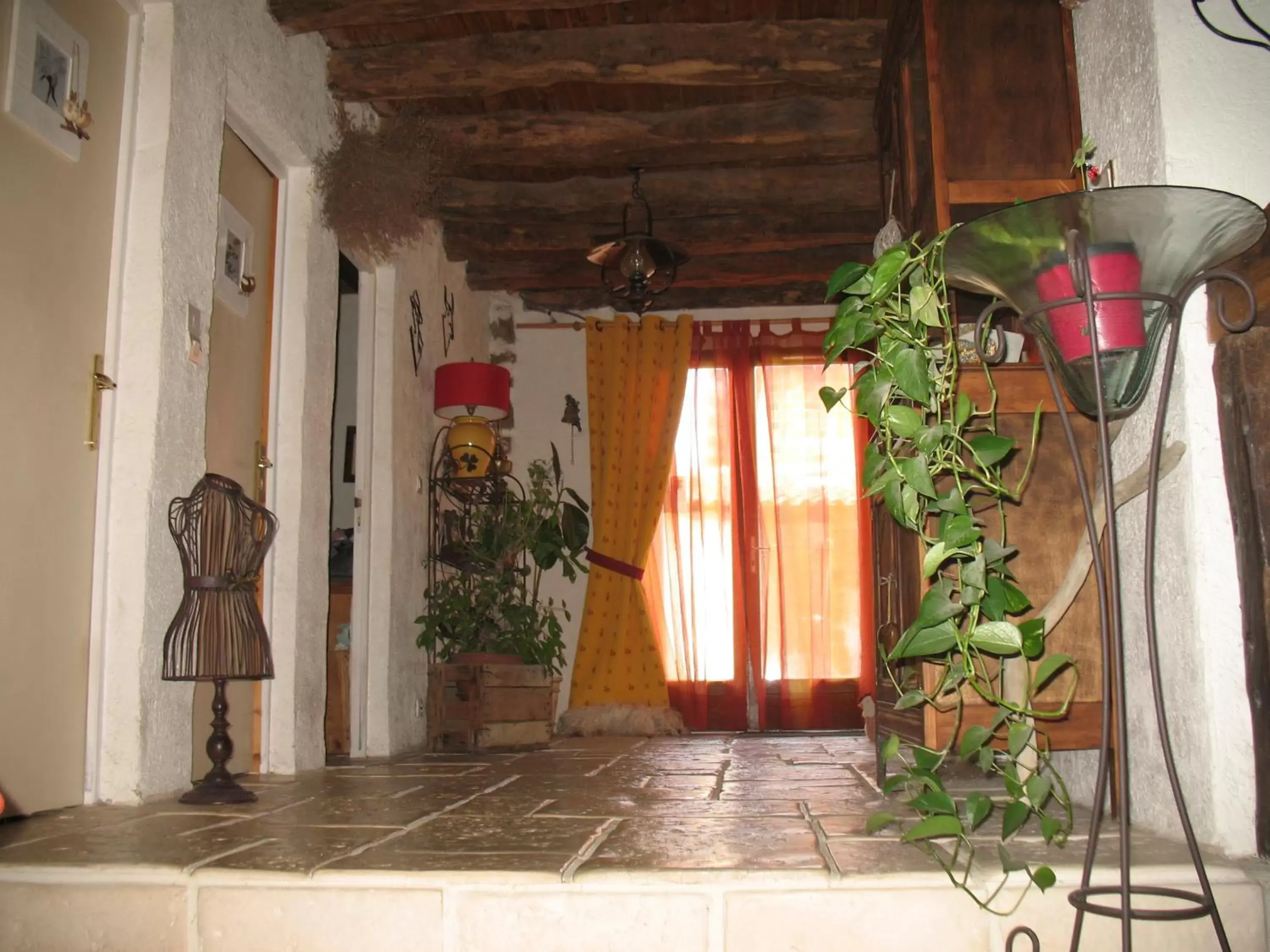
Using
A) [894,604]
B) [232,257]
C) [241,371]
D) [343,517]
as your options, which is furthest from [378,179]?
[894,604]

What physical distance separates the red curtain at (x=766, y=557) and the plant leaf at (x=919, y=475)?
4123 mm

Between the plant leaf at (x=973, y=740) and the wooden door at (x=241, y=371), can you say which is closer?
the plant leaf at (x=973, y=740)

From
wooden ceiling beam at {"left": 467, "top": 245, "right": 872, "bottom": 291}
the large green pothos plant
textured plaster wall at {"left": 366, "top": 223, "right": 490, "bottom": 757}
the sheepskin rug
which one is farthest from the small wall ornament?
the large green pothos plant

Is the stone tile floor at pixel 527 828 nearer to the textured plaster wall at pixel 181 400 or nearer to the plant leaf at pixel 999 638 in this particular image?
the textured plaster wall at pixel 181 400

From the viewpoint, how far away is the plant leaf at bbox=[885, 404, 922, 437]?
4.91 ft

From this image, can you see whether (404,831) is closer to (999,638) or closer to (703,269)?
(999,638)

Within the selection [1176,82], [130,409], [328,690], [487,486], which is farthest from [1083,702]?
[487,486]

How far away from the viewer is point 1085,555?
1781 mm

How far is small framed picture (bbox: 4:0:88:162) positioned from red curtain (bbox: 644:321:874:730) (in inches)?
156

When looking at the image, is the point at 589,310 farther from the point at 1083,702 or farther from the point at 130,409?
the point at 1083,702

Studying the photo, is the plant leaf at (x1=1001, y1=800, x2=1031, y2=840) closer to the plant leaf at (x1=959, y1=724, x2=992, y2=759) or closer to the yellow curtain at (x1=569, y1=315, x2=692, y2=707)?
the plant leaf at (x1=959, y1=724, x2=992, y2=759)

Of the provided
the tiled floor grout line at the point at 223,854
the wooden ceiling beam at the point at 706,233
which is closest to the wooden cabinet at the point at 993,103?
the tiled floor grout line at the point at 223,854

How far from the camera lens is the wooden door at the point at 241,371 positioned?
3012 mm

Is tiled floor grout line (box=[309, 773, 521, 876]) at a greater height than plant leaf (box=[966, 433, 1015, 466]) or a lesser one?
lesser
